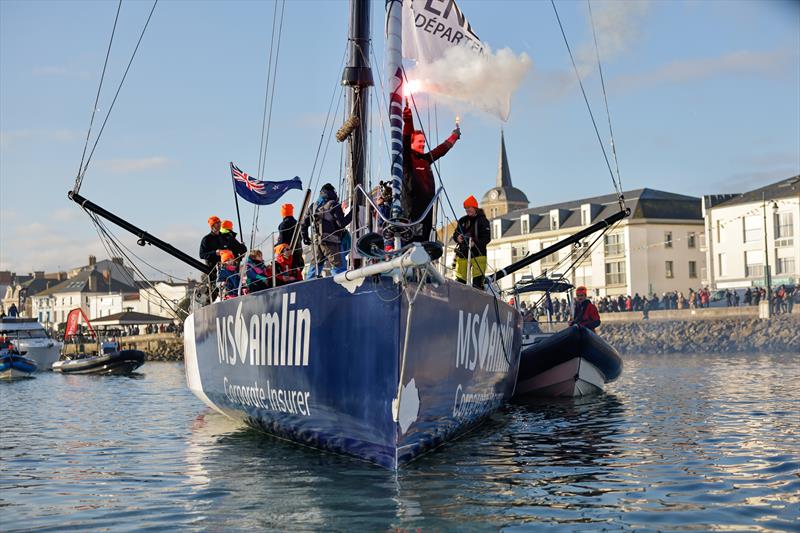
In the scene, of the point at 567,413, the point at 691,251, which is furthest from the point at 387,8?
the point at 691,251

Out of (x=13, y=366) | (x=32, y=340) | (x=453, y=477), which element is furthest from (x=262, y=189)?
(x=32, y=340)

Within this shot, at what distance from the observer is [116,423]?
51.9ft

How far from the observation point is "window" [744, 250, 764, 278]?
6159 cm

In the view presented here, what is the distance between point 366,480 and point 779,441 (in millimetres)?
5058

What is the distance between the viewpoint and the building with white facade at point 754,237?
59.6 meters

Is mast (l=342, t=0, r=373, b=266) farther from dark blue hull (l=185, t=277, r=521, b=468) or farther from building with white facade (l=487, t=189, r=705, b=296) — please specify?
building with white facade (l=487, t=189, r=705, b=296)

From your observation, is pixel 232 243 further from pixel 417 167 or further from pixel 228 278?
pixel 417 167

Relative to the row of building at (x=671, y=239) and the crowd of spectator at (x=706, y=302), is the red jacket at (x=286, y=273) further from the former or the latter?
the row of building at (x=671, y=239)

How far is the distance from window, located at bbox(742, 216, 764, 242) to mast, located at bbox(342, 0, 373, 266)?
179 feet

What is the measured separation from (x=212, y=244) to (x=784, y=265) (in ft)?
174

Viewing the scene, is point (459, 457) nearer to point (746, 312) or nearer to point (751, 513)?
point (751, 513)

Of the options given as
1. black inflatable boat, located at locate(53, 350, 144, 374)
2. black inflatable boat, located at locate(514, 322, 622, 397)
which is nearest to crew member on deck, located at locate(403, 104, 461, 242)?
black inflatable boat, located at locate(514, 322, 622, 397)

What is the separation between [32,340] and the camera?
46.5 meters

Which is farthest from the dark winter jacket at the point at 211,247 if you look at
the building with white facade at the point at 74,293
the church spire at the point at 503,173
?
the church spire at the point at 503,173
